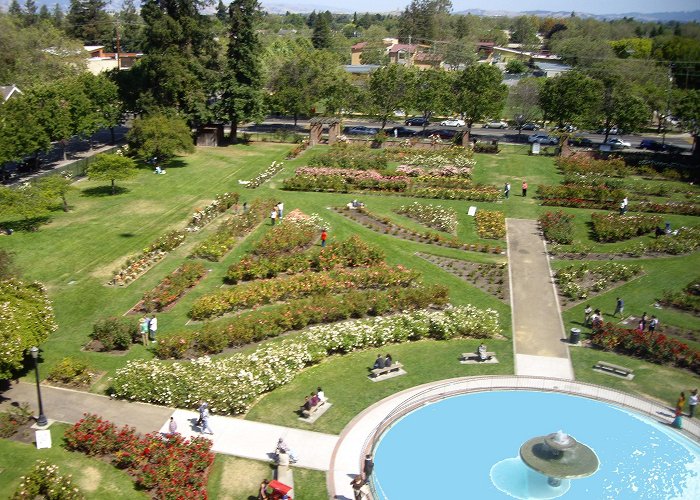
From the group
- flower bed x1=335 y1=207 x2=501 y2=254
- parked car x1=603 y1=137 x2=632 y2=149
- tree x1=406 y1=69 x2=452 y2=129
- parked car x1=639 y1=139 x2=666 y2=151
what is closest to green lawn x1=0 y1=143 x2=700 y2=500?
flower bed x1=335 y1=207 x2=501 y2=254

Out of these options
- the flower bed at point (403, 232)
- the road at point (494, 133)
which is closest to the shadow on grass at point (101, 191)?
the flower bed at point (403, 232)

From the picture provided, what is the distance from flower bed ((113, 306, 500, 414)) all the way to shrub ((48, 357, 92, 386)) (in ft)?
5.11

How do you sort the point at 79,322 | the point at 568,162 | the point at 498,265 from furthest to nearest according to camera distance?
the point at 568,162
the point at 498,265
the point at 79,322

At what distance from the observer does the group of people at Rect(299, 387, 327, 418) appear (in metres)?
23.9

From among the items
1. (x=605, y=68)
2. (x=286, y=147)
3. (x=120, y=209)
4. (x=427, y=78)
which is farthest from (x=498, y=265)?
(x=605, y=68)

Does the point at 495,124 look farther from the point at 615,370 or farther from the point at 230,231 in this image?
the point at 615,370

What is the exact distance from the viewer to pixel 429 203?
159 feet

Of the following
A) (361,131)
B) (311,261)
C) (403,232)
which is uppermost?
(361,131)

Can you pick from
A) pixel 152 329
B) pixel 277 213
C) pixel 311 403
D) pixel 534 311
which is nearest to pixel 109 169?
pixel 277 213

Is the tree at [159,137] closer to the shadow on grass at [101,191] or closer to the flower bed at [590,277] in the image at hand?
the shadow on grass at [101,191]

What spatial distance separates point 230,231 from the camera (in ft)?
135

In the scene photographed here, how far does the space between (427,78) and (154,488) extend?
197 feet

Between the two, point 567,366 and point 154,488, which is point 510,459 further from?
point 154,488

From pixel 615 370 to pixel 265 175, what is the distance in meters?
33.7
